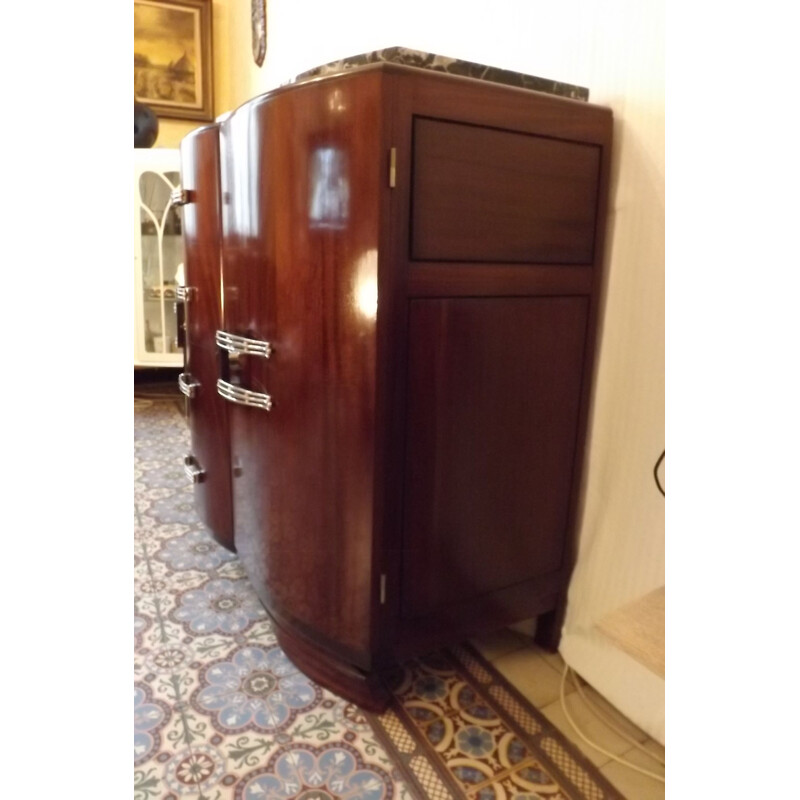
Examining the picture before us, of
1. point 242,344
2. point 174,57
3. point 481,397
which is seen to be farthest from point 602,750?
point 174,57

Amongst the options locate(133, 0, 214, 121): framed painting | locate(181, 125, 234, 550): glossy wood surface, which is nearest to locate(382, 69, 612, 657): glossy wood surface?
locate(181, 125, 234, 550): glossy wood surface

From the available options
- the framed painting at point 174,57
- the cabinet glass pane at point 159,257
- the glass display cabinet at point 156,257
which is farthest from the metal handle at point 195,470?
the framed painting at point 174,57

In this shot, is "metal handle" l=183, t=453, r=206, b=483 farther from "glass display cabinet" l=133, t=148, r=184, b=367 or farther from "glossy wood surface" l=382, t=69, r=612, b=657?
"glass display cabinet" l=133, t=148, r=184, b=367

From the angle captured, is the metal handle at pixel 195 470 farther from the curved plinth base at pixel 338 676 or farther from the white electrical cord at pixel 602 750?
the white electrical cord at pixel 602 750

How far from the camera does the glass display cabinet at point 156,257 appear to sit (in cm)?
301

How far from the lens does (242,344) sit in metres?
1.34

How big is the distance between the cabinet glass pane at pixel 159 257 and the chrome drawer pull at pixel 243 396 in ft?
6.12

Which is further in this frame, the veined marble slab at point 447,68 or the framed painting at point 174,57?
the framed painting at point 174,57
